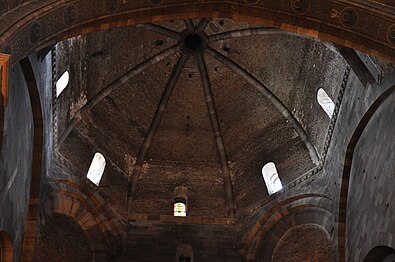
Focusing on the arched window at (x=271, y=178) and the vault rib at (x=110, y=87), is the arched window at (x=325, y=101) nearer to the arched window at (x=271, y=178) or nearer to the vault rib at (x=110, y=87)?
the arched window at (x=271, y=178)

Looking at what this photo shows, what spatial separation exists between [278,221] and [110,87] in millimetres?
5060

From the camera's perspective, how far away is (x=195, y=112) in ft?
59.2

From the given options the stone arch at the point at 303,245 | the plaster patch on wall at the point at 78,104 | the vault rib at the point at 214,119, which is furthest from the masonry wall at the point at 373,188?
the plaster patch on wall at the point at 78,104

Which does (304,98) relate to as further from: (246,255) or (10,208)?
(10,208)

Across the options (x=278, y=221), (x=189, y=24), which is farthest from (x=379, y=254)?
(x=189, y=24)

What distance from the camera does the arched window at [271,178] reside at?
54.2 feet

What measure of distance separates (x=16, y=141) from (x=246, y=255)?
21.3ft

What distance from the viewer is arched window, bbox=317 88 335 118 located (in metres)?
15.6

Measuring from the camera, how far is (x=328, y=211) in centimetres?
1483

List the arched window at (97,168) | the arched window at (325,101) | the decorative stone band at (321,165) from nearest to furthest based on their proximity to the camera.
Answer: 1. the decorative stone band at (321,165)
2. the arched window at (325,101)
3. the arched window at (97,168)

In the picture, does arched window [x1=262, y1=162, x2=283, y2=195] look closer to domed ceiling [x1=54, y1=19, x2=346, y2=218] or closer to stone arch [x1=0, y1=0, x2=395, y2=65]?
domed ceiling [x1=54, y1=19, x2=346, y2=218]

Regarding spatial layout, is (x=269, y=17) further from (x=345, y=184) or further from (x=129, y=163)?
(x=129, y=163)

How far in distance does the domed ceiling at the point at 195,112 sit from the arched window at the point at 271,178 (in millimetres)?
138

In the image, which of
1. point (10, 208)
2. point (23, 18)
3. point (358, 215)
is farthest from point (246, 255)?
point (23, 18)
